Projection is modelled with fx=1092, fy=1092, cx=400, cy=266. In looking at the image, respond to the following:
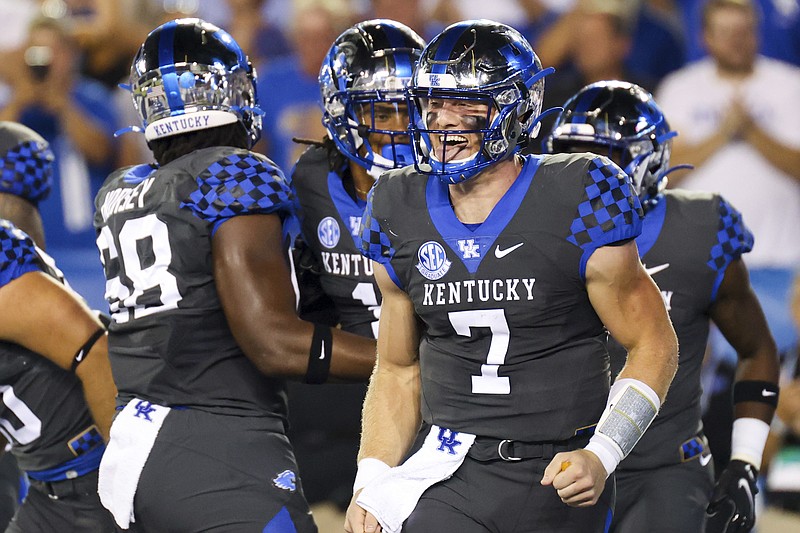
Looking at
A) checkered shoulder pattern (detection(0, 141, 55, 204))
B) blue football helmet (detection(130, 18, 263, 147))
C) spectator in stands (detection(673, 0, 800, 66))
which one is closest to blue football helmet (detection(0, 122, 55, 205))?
checkered shoulder pattern (detection(0, 141, 55, 204))

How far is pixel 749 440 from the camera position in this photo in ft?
10.4

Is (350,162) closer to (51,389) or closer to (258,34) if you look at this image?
(51,389)

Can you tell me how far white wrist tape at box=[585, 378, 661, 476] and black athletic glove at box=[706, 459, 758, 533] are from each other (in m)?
0.94

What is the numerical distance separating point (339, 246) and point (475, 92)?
0.98 metres

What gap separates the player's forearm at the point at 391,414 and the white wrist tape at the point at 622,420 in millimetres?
464

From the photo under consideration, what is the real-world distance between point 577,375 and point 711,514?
3.32 ft

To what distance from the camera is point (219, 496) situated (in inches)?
98.3

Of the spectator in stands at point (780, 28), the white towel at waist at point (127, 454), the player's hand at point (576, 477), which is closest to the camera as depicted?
the player's hand at point (576, 477)

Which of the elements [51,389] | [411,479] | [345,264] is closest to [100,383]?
[51,389]

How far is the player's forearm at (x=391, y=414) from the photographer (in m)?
2.44

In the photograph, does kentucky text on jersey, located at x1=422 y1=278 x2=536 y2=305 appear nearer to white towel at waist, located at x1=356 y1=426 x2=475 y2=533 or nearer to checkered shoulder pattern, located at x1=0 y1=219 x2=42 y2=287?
white towel at waist, located at x1=356 y1=426 x2=475 y2=533

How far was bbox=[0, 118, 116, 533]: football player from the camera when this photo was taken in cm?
289

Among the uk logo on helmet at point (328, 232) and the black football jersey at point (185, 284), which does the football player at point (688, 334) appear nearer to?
the uk logo on helmet at point (328, 232)

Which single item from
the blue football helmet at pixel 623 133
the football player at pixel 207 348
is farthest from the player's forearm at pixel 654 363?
the blue football helmet at pixel 623 133
